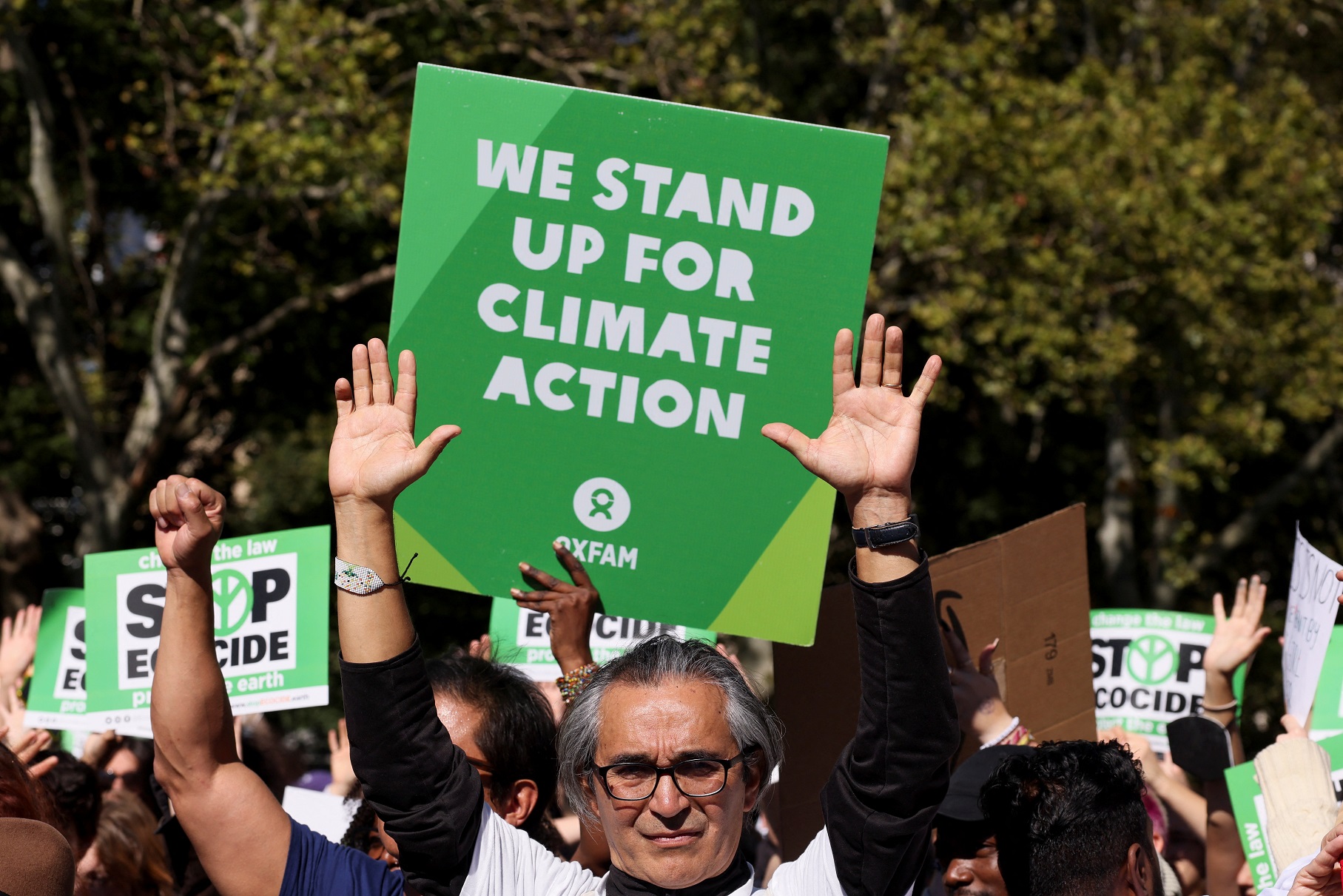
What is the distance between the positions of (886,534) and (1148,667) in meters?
3.29

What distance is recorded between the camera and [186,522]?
2523 mm

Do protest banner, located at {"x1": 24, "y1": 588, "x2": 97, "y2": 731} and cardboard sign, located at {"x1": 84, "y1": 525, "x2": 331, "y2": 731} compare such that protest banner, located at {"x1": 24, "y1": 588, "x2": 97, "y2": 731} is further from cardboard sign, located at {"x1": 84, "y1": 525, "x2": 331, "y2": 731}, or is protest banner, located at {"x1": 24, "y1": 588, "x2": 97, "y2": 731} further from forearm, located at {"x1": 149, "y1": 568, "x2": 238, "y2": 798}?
forearm, located at {"x1": 149, "y1": 568, "x2": 238, "y2": 798}

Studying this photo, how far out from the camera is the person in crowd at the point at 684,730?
2.34 m

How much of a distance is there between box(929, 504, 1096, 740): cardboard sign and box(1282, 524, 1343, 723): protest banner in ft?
1.77

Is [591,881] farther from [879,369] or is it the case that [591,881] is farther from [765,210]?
[765,210]

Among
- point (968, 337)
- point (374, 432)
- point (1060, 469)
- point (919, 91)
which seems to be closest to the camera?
point (374, 432)

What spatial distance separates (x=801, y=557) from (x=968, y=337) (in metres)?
12.8

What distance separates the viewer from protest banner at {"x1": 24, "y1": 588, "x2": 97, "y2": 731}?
5098 millimetres

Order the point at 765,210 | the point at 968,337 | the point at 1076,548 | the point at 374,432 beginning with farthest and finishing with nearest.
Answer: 1. the point at 968,337
2. the point at 1076,548
3. the point at 765,210
4. the point at 374,432

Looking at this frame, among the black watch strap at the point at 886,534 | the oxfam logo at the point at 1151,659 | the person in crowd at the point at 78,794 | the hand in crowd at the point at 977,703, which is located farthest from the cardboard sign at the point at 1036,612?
the person in crowd at the point at 78,794

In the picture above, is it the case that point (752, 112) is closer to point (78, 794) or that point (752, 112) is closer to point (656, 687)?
point (78, 794)

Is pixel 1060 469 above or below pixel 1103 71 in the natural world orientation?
below

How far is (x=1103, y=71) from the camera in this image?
13859mm

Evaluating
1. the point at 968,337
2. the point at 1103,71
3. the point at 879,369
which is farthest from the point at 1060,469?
the point at 879,369
